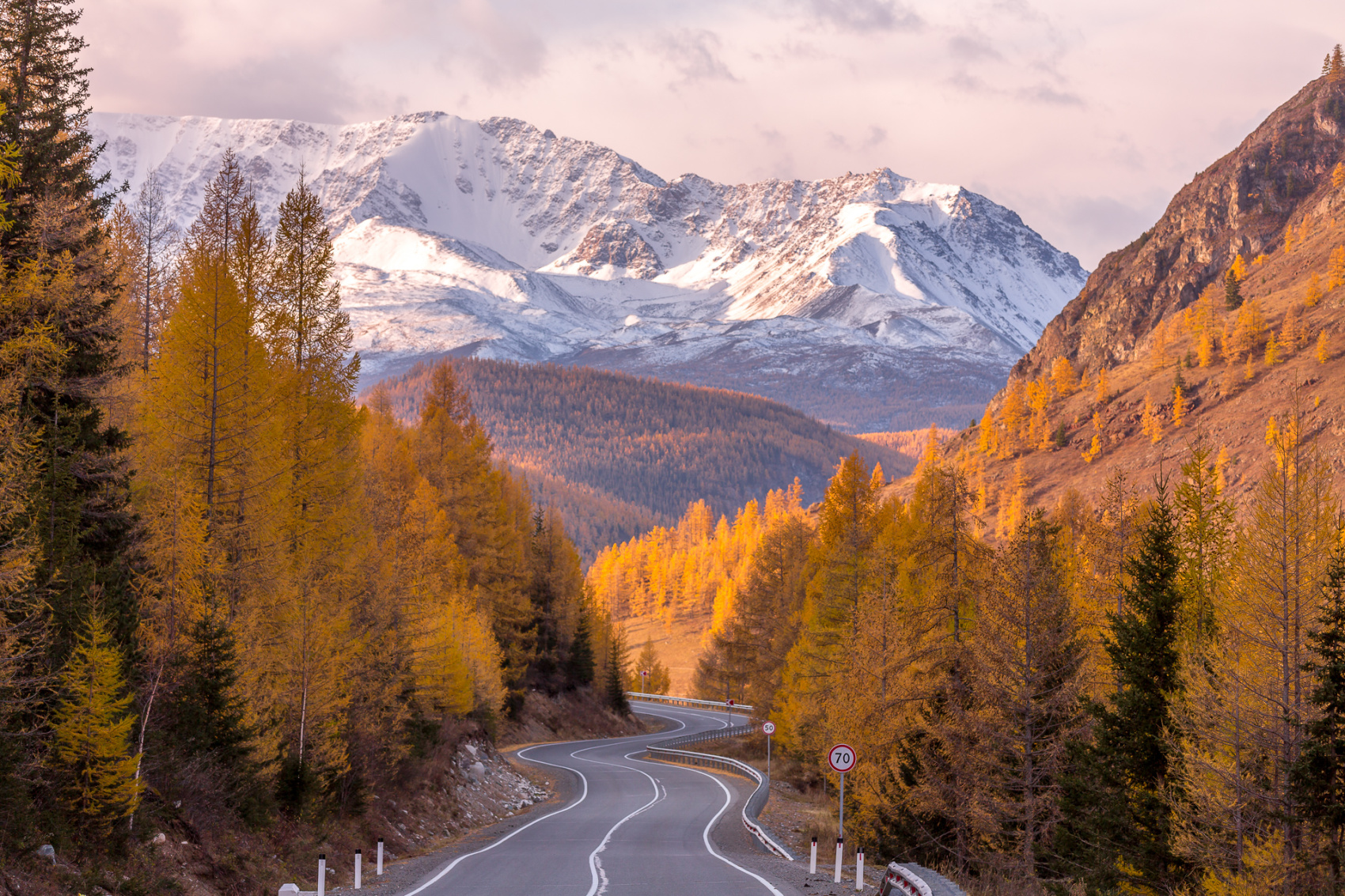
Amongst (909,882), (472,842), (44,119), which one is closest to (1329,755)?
(909,882)

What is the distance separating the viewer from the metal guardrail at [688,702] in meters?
90.6

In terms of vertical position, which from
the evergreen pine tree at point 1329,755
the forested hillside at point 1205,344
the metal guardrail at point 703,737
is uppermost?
the forested hillside at point 1205,344

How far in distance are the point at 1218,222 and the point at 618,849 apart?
18018 centimetres

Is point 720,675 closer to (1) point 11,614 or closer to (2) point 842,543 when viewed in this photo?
(2) point 842,543

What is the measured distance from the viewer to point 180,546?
18344mm

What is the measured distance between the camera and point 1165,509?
2478 centimetres

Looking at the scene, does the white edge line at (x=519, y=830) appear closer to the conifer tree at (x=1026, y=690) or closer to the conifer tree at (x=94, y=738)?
the conifer tree at (x=94, y=738)

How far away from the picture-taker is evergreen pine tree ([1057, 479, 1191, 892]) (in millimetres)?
22500

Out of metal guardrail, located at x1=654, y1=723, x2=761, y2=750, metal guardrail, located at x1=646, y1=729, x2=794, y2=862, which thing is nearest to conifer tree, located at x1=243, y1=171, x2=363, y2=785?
metal guardrail, located at x1=646, y1=729, x2=794, y2=862

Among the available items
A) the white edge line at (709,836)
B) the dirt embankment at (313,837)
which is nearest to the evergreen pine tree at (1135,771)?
the white edge line at (709,836)

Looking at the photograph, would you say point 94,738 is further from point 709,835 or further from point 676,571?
point 676,571

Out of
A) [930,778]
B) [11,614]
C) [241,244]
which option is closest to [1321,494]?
[930,778]

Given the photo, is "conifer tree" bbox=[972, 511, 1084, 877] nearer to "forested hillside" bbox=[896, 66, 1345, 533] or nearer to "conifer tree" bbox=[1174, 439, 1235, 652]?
"conifer tree" bbox=[1174, 439, 1235, 652]

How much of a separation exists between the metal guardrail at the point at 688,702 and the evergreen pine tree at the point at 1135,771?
→ 63214 mm
